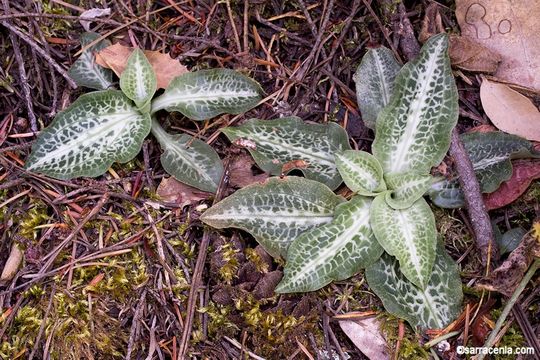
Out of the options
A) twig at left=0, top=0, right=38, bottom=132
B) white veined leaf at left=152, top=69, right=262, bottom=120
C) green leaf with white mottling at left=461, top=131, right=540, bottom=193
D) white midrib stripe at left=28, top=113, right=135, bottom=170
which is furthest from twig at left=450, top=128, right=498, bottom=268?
twig at left=0, top=0, right=38, bottom=132

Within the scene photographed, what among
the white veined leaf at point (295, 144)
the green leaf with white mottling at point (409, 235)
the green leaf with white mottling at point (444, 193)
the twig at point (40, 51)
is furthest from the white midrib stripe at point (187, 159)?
the green leaf with white mottling at point (444, 193)

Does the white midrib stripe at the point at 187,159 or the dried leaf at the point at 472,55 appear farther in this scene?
the dried leaf at the point at 472,55

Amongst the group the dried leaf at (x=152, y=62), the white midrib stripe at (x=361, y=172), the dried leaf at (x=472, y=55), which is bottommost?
the white midrib stripe at (x=361, y=172)

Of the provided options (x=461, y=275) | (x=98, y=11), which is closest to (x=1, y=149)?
(x=98, y=11)

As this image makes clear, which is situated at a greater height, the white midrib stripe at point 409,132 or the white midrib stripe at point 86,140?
the white midrib stripe at point 409,132

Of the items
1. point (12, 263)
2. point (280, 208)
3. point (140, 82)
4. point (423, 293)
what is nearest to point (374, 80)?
point (280, 208)

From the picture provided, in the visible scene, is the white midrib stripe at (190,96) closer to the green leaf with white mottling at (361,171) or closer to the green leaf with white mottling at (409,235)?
the green leaf with white mottling at (361,171)
